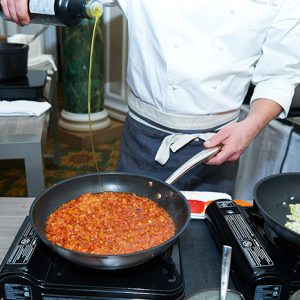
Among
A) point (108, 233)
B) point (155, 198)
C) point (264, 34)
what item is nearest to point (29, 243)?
point (108, 233)

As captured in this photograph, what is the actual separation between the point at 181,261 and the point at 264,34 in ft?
2.69

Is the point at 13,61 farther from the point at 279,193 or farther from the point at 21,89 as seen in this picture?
the point at 279,193

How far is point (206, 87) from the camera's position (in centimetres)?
127

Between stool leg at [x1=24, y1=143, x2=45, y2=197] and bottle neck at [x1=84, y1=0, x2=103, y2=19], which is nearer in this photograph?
bottle neck at [x1=84, y1=0, x2=103, y2=19]

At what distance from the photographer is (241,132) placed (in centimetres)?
114

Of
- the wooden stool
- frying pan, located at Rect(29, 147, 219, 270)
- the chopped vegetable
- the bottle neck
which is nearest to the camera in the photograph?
frying pan, located at Rect(29, 147, 219, 270)

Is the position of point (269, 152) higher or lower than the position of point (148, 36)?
lower

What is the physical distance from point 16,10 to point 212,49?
1.89 ft

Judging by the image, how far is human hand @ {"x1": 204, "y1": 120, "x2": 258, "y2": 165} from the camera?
107cm

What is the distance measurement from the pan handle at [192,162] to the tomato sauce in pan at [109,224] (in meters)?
0.08

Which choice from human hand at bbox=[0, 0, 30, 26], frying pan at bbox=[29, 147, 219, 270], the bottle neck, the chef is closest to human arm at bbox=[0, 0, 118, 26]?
human hand at bbox=[0, 0, 30, 26]

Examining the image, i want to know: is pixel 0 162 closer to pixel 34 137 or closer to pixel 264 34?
pixel 34 137

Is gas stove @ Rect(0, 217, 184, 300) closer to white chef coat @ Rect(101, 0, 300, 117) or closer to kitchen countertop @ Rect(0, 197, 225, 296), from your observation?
kitchen countertop @ Rect(0, 197, 225, 296)

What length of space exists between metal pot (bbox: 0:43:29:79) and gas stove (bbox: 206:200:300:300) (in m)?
1.16
